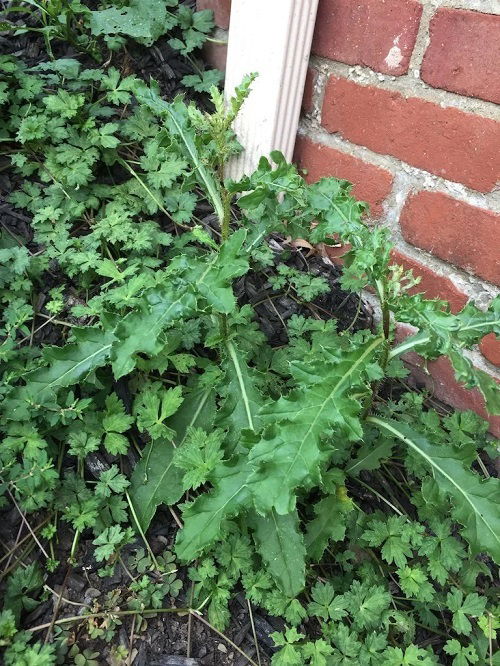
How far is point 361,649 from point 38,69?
190 cm

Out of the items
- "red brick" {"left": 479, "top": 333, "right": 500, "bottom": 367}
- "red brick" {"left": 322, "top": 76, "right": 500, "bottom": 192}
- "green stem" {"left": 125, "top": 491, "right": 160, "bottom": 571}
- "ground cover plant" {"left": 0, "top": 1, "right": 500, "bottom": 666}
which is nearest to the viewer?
"ground cover plant" {"left": 0, "top": 1, "right": 500, "bottom": 666}

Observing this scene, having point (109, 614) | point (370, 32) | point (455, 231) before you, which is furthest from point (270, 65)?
point (109, 614)

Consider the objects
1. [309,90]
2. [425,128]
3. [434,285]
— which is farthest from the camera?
[309,90]

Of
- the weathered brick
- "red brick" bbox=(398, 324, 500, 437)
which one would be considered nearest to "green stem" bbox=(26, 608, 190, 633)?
"red brick" bbox=(398, 324, 500, 437)

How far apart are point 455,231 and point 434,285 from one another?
17 centimetres

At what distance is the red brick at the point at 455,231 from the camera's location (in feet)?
4.85

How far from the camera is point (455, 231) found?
1.55 m

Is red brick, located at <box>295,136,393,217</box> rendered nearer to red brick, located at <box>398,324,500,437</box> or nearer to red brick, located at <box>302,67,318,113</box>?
red brick, located at <box>302,67,318,113</box>

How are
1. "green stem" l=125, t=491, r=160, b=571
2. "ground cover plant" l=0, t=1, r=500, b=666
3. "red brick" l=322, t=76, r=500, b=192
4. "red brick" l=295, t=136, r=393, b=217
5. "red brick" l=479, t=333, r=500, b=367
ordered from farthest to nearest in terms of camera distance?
"red brick" l=295, t=136, r=393, b=217 < "red brick" l=479, t=333, r=500, b=367 < "red brick" l=322, t=76, r=500, b=192 < "green stem" l=125, t=491, r=160, b=571 < "ground cover plant" l=0, t=1, r=500, b=666

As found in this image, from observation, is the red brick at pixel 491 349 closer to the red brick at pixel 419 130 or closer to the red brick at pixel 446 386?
the red brick at pixel 446 386

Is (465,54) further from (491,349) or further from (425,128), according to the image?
(491,349)

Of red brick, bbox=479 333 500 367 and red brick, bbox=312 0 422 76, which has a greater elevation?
red brick, bbox=312 0 422 76

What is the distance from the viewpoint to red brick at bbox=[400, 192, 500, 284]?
1478 millimetres

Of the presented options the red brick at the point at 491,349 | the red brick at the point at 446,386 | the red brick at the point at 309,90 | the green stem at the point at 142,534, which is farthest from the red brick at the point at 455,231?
the green stem at the point at 142,534
